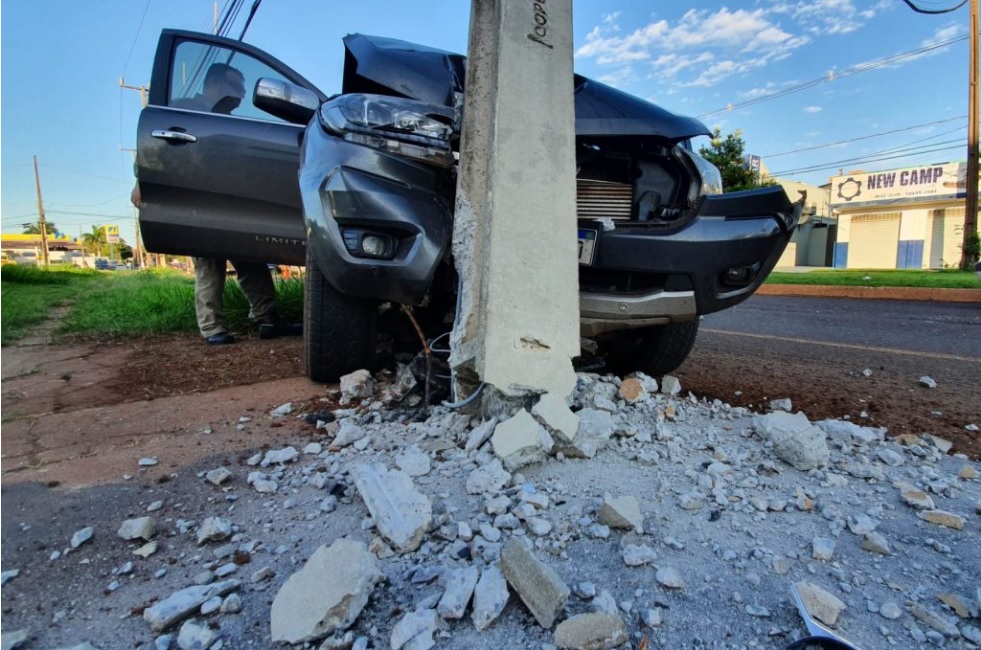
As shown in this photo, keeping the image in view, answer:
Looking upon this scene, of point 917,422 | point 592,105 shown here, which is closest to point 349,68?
point 592,105

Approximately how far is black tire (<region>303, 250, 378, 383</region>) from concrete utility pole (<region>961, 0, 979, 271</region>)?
17957 millimetres

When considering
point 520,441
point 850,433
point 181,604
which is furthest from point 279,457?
point 850,433

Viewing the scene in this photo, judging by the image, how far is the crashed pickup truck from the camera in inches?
82.4

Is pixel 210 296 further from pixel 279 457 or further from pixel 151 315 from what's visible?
pixel 279 457

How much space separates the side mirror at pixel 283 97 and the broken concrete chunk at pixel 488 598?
219 cm

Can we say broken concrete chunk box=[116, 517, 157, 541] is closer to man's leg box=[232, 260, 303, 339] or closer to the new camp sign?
man's leg box=[232, 260, 303, 339]

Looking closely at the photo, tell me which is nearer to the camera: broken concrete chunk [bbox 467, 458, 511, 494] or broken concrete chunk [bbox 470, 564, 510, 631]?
broken concrete chunk [bbox 470, 564, 510, 631]

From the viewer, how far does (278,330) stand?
4531 mm

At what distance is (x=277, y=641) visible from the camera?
1066mm

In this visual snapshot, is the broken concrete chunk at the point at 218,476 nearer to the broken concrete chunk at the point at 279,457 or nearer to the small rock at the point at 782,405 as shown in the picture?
the broken concrete chunk at the point at 279,457

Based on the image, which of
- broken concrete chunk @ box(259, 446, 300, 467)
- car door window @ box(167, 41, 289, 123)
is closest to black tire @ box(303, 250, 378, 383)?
broken concrete chunk @ box(259, 446, 300, 467)

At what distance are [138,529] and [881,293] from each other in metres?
11.0

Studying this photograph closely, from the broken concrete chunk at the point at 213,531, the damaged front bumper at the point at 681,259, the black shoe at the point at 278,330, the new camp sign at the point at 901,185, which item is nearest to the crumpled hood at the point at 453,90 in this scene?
the damaged front bumper at the point at 681,259

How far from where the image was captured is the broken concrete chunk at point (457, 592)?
3.64ft
